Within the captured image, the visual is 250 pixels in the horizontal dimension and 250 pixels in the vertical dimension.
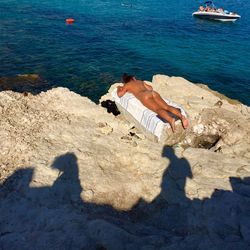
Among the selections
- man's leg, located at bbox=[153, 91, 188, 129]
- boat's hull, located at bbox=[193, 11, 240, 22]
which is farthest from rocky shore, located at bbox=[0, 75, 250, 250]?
boat's hull, located at bbox=[193, 11, 240, 22]

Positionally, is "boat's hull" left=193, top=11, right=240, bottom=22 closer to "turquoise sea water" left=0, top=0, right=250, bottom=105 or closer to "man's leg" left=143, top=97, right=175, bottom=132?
"turquoise sea water" left=0, top=0, right=250, bottom=105

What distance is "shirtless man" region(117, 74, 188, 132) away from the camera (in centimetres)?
1291

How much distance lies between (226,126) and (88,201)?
7.70m

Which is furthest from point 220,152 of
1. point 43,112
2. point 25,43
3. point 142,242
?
point 25,43

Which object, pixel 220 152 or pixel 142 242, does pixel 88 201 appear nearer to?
pixel 142 242

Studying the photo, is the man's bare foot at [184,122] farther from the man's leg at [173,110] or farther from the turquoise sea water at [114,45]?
the turquoise sea water at [114,45]

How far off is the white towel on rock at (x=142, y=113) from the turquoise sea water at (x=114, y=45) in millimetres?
7388

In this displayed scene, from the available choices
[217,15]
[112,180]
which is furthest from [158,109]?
[217,15]

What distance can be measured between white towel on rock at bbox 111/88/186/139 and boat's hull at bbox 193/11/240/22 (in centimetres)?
3254

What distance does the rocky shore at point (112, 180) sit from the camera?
8.43 metres

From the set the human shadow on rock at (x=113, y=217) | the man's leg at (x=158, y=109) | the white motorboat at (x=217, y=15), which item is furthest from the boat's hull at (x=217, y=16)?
the human shadow on rock at (x=113, y=217)

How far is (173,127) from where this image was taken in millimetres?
12617

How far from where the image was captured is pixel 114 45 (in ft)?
105

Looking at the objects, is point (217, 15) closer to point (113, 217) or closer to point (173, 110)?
point (173, 110)
